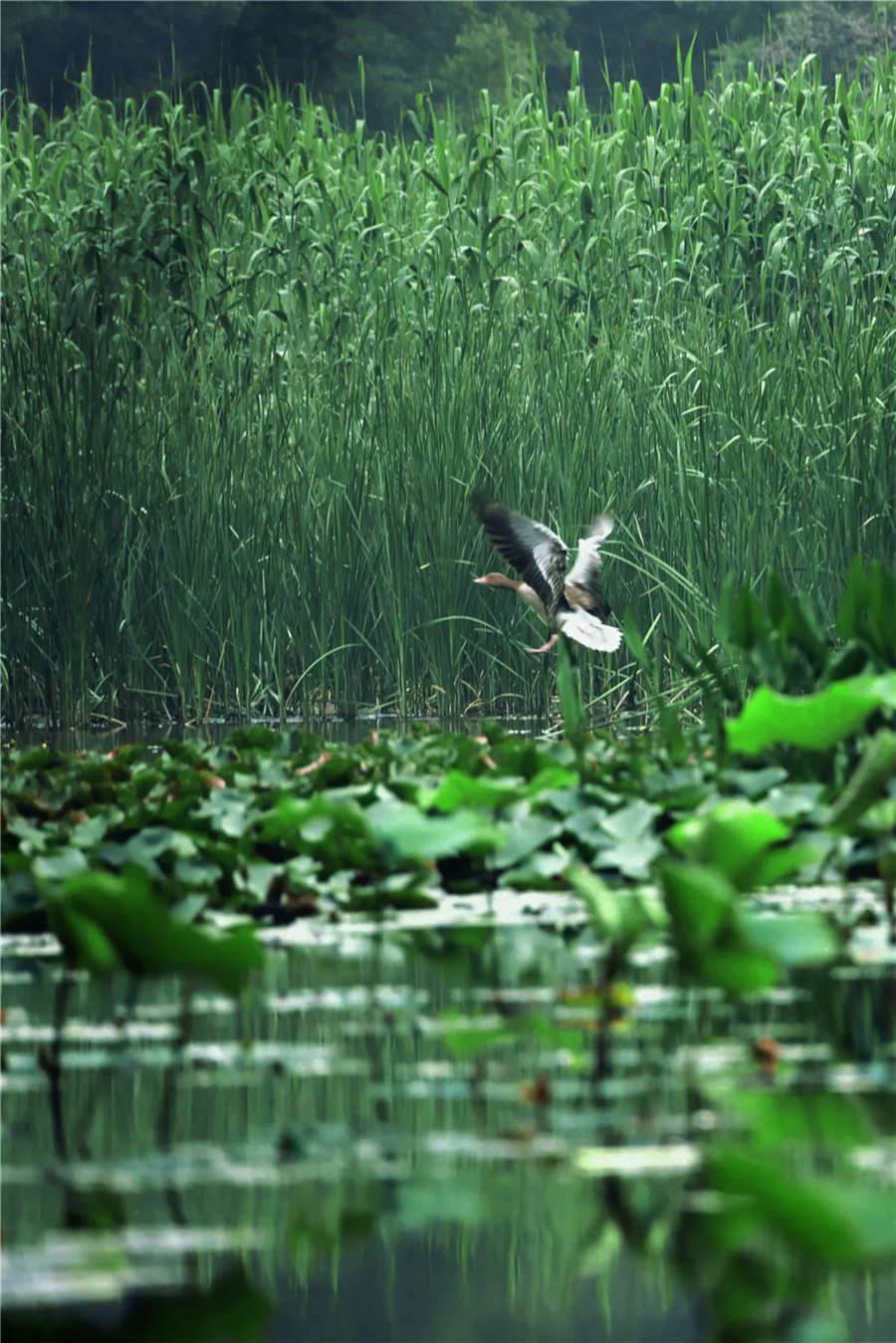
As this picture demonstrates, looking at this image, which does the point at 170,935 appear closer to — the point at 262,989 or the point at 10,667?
the point at 262,989

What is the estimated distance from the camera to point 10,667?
7.61 meters

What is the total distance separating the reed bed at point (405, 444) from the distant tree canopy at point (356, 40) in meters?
10.4

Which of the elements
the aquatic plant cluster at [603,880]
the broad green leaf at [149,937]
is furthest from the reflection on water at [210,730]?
the broad green leaf at [149,937]

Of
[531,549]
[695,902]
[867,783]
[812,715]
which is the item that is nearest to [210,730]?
[531,549]

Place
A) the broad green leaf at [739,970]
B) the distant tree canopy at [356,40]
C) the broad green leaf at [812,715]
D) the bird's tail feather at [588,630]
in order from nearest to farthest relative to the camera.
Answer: the broad green leaf at [739,970]
the broad green leaf at [812,715]
the bird's tail feather at [588,630]
the distant tree canopy at [356,40]

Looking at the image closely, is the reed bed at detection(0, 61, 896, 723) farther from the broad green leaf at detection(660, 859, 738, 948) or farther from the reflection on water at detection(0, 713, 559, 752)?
the broad green leaf at detection(660, 859, 738, 948)

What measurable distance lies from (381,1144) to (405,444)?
5.72m

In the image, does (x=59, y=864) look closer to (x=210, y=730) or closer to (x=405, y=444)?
(x=210, y=730)

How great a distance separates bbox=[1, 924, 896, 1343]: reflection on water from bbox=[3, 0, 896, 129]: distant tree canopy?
16.7 metres

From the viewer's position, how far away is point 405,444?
7422 mm

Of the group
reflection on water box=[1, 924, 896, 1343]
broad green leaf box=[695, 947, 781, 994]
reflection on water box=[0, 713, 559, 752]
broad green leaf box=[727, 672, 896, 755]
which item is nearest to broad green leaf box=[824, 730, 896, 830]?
broad green leaf box=[727, 672, 896, 755]

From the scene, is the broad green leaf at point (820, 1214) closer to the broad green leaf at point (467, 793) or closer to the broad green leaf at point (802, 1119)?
the broad green leaf at point (802, 1119)

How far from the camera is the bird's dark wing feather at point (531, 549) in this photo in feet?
20.6

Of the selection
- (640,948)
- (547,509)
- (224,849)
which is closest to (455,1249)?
(640,948)
